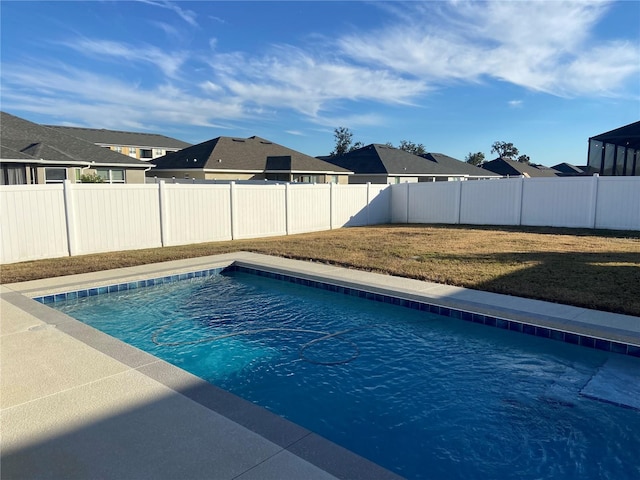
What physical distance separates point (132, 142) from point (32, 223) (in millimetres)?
35515

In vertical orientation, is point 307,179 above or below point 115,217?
above

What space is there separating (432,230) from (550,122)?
15.4m

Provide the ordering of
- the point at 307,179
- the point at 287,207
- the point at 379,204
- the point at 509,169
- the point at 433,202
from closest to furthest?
1. the point at 287,207
2. the point at 433,202
3. the point at 379,204
4. the point at 307,179
5. the point at 509,169

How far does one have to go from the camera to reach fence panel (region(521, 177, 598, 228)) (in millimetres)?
15459

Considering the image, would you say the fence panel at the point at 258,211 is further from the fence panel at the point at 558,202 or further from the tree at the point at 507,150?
the tree at the point at 507,150

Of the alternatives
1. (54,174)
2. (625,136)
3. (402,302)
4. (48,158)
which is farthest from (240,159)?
(402,302)

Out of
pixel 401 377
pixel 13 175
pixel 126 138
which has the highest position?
pixel 126 138

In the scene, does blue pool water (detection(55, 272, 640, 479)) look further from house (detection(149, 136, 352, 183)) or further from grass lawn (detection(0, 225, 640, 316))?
house (detection(149, 136, 352, 183))

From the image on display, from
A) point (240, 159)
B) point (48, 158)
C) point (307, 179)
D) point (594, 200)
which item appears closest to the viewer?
point (594, 200)

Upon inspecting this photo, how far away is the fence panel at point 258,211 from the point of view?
45.4 feet

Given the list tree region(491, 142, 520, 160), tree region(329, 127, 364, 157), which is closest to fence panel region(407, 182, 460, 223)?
tree region(329, 127, 364, 157)

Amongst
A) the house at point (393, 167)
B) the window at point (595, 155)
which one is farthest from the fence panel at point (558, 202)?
the house at point (393, 167)

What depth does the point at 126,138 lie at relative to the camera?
41.7 meters

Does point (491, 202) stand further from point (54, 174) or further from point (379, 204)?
point (54, 174)
